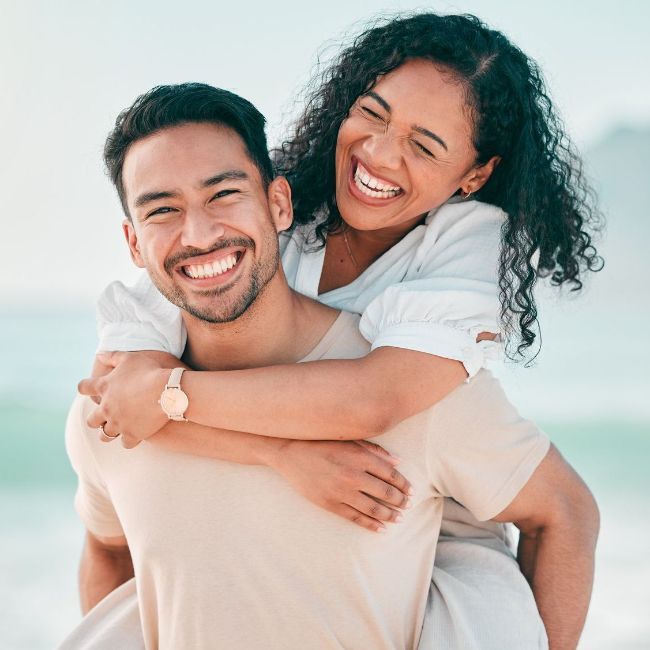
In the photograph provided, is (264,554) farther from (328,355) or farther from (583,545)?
(583,545)

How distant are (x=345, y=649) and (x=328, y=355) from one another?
0.70m

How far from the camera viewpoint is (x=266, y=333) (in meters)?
2.34

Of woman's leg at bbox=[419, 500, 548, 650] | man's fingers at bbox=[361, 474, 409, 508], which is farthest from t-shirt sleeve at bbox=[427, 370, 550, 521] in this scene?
woman's leg at bbox=[419, 500, 548, 650]

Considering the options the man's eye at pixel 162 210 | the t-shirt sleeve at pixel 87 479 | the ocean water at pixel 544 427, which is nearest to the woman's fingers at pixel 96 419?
the t-shirt sleeve at pixel 87 479

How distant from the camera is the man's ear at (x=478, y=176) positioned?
8.73 feet

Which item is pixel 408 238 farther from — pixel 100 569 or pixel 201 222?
pixel 100 569

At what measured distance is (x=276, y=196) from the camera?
2377mm

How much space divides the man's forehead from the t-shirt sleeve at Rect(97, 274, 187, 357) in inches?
12.5

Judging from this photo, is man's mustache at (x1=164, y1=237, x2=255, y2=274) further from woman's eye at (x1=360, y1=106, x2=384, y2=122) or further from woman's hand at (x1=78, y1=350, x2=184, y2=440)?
woman's eye at (x1=360, y1=106, x2=384, y2=122)

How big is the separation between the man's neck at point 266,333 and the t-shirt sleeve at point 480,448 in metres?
0.40

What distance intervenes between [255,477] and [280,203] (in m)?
0.71

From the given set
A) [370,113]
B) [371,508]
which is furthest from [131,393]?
[370,113]

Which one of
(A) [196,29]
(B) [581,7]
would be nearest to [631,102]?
(B) [581,7]

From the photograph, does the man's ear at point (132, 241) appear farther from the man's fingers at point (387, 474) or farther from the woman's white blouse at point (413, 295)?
the man's fingers at point (387, 474)
